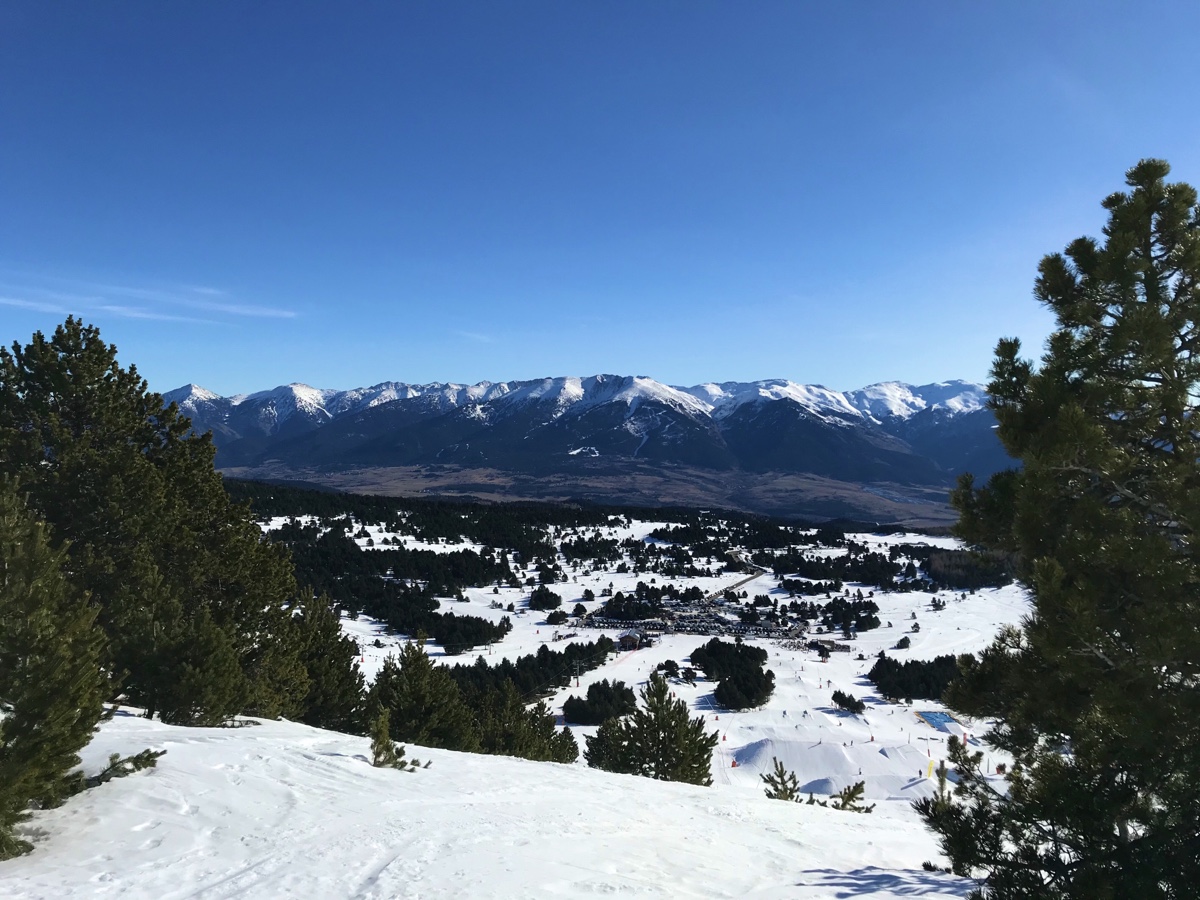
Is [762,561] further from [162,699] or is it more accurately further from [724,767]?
[162,699]

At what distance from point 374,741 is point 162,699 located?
7.02m

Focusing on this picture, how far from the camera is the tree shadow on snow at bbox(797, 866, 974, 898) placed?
8.34 metres

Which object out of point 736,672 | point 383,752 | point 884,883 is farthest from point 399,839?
point 736,672

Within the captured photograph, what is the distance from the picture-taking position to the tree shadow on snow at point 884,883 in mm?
8344

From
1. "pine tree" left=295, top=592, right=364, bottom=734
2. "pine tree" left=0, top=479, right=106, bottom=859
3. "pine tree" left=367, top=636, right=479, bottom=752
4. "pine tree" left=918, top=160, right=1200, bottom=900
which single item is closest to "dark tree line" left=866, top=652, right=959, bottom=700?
"pine tree" left=367, top=636, right=479, bottom=752

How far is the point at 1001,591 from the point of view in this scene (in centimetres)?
11162

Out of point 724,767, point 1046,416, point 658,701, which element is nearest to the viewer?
point 1046,416

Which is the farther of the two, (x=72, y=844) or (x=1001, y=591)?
(x=1001, y=591)

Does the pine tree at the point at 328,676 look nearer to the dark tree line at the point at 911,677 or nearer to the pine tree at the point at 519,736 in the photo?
the pine tree at the point at 519,736

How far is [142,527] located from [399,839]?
14345mm

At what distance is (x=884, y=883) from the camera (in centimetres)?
887

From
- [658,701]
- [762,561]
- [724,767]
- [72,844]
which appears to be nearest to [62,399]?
[72,844]

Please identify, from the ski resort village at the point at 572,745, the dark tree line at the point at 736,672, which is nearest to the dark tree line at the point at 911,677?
the ski resort village at the point at 572,745

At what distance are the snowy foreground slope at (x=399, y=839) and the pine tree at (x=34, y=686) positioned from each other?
711mm
